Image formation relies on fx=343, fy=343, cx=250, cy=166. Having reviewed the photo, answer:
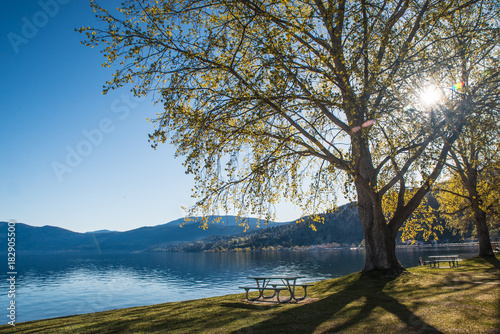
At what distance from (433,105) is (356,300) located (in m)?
9.72

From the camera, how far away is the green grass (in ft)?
25.8

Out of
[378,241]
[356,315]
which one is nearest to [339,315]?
[356,315]

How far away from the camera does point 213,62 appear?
1294 centimetres

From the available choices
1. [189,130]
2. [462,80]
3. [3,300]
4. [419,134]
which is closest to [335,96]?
[419,134]

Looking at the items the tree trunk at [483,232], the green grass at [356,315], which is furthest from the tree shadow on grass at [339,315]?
the tree trunk at [483,232]

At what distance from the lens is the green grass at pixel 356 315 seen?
785 centimetres

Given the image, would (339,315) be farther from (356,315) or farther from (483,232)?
(483,232)

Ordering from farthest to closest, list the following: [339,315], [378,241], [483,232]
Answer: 1. [483,232]
2. [378,241]
3. [339,315]

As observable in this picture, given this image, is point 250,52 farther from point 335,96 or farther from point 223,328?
point 223,328

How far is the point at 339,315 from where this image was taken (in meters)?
9.28

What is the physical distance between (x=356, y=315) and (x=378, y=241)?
27.1ft

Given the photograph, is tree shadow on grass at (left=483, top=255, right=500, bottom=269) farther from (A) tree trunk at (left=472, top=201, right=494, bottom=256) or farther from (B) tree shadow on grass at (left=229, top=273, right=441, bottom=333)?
(B) tree shadow on grass at (left=229, top=273, right=441, bottom=333)

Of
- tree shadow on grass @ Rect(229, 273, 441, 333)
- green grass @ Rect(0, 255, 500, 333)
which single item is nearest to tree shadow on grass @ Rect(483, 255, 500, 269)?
green grass @ Rect(0, 255, 500, 333)

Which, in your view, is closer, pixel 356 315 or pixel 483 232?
pixel 356 315
